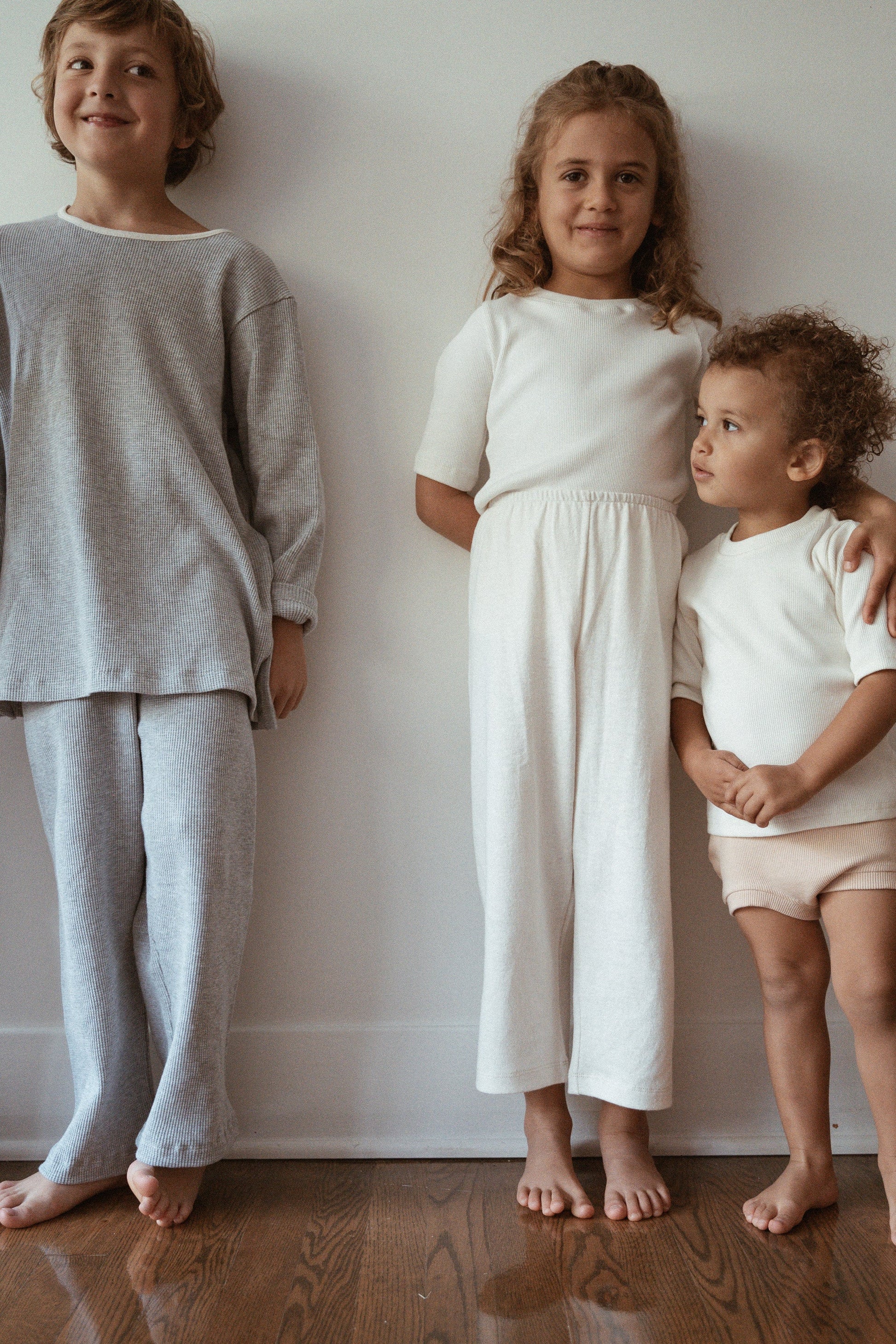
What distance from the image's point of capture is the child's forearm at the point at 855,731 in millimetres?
1133

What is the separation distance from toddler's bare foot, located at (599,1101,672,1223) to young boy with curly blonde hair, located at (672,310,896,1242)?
102mm

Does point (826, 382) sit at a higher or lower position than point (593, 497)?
higher

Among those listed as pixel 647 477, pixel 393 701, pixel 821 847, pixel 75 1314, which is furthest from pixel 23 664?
pixel 821 847

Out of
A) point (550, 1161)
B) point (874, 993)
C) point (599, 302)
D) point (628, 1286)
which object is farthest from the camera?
point (599, 302)

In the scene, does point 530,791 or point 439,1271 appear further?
point 530,791

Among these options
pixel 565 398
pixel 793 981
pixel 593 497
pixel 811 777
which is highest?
pixel 565 398

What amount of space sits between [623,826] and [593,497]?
1.27 feet

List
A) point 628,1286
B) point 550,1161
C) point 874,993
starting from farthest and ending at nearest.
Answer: point 550,1161, point 874,993, point 628,1286

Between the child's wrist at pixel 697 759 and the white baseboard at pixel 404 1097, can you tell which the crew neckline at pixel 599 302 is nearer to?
the child's wrist at pixel 697 759

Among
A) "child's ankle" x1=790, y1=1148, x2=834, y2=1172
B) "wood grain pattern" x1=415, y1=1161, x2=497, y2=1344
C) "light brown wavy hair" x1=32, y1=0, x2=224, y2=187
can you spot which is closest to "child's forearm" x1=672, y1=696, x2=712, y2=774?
"child's ankle" x1=790, y1=1148, x2=834, y2=1172

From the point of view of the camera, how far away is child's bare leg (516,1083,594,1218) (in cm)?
118

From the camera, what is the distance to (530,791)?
1.25 meters

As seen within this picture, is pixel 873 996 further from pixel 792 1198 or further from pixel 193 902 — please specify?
pixel 193 902

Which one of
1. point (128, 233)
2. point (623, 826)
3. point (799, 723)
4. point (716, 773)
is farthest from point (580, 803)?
point (128, 233)
